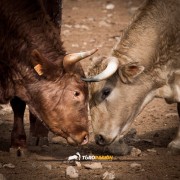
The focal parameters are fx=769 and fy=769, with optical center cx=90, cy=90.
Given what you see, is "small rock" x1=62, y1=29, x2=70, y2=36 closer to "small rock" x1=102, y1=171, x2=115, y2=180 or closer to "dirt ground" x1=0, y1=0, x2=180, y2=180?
"dirt ground" x1=0, y1=0, x2=180, y2=180

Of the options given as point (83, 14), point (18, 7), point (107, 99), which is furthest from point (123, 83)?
point (83, 14)

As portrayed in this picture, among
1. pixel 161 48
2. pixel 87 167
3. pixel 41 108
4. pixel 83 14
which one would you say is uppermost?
pixel 83 14

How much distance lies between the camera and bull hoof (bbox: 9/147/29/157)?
7710 millimetres

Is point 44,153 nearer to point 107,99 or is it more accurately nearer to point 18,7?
point 107,99

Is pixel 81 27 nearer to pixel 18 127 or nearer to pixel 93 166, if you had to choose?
pixel 18 127

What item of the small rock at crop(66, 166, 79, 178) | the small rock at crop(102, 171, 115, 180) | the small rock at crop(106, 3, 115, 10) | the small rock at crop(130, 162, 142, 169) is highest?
the small rock at crop(106, 3, 115, 10)

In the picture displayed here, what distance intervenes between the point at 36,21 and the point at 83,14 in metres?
8.06

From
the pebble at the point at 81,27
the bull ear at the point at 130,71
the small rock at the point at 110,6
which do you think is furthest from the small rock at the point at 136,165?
the small rock at the point at 110,6

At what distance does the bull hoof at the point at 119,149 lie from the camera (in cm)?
778

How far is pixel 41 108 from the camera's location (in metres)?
7.29

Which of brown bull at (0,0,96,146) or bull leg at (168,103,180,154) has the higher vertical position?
brown bull at (0,0,96,146)

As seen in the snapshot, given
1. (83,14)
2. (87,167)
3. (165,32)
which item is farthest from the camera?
(83,14)

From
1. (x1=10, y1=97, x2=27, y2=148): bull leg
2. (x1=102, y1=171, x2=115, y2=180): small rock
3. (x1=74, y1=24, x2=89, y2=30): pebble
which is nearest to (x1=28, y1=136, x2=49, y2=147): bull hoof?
(x1=10, y1=97, x2=27, y2=148): bull leg

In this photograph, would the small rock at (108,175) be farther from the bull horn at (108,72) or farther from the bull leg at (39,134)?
the bull leg at (39,134)
